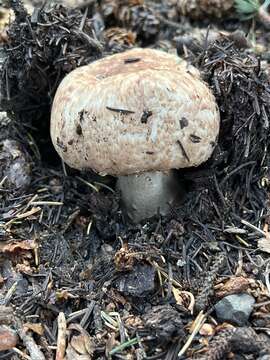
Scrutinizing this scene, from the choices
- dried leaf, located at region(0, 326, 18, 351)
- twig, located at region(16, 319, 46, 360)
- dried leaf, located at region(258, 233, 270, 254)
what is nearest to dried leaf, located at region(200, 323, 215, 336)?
dried leaf, located at region(258, 233, 270, 254)

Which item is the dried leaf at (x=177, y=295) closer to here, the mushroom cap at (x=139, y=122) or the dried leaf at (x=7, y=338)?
the mushroom cap at (x=139, y=122)

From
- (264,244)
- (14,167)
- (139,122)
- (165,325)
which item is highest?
(139,122)

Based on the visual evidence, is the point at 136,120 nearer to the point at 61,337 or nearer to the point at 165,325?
the point at 165,325

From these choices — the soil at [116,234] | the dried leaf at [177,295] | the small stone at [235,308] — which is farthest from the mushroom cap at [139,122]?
the small stone at [235,308]

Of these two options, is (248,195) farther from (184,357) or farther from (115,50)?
(115,50)

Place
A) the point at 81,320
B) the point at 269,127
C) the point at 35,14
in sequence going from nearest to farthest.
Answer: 1. the point at 81,320
2. the point at 269,127
3. the point at 35,14

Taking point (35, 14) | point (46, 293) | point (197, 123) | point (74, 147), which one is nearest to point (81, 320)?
point (46, 293)

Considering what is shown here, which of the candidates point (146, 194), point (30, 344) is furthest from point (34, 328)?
point (146, 194)
